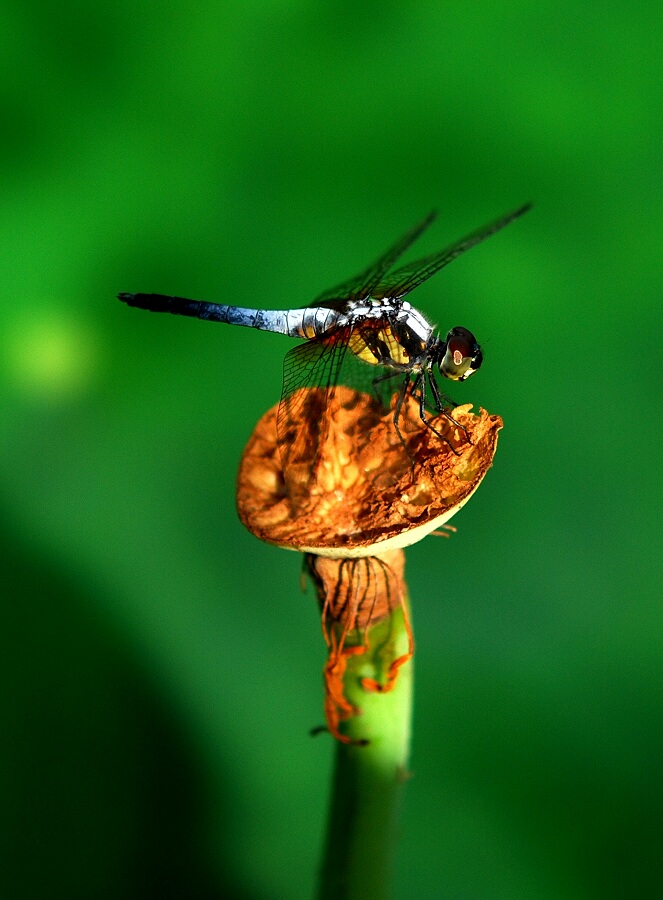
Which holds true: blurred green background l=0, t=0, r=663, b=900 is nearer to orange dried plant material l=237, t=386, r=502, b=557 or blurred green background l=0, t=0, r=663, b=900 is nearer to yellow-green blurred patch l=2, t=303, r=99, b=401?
yellow-green blurred patch l=2, t=303, r=99, b=401

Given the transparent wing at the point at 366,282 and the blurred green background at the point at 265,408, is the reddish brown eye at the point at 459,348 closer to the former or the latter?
A: the transparent wing at the point at 366,282

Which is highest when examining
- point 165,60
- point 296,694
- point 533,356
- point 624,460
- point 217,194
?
point 165,60

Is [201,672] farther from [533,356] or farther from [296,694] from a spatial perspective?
[533,356]

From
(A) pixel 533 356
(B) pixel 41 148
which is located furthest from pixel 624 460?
(B) pixel 41 148

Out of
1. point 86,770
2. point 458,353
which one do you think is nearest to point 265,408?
point 458,353

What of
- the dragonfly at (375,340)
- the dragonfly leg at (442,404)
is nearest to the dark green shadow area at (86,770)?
the dragonfly at (375,340)

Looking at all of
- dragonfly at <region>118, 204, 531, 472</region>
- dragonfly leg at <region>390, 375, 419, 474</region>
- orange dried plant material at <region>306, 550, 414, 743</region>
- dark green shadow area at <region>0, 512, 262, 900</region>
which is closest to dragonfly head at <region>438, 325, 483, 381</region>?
dragonfly at <region>118, 204, 531, 472</region>
